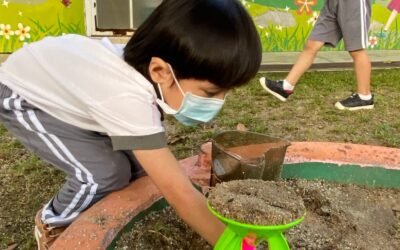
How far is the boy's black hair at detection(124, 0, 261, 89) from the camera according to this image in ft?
4.21

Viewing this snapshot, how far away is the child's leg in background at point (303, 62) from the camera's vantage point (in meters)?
3.44

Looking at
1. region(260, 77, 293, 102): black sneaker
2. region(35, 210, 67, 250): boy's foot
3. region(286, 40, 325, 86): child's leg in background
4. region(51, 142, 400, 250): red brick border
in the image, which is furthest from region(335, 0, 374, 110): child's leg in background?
region(35, 210, 67, 250): boy's foot

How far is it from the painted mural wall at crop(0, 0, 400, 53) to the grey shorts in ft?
3.82

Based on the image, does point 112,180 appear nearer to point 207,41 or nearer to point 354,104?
point 207,41

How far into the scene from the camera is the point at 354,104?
3307 millimetres

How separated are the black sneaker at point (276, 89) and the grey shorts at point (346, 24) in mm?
432

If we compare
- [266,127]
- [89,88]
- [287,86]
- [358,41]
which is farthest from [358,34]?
[89,88]

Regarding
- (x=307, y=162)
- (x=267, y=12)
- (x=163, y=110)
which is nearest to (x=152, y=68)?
(x=163, y=110)

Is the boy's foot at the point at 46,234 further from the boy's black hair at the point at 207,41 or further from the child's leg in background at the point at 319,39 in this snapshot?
the child's leg in background at the point at 319,39

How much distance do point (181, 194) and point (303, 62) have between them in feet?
7.85

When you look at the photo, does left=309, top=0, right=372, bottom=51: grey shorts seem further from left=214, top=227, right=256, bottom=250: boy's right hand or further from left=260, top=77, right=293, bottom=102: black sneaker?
left=214, top=227, right=256, bottom=250: boy's right hand

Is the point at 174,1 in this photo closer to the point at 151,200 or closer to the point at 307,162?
the point at 151,200

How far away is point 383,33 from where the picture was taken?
5027 millimetres

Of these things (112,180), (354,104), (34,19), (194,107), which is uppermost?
(194,107)
